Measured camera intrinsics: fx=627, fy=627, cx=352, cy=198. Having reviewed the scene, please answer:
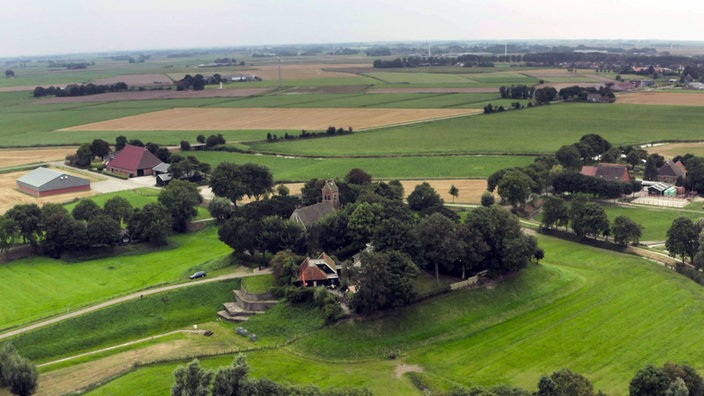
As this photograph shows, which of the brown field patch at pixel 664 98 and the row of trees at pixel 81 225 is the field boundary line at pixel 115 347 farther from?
the brown field patch at pixel 664 98

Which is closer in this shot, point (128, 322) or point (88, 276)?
point (128, 322)

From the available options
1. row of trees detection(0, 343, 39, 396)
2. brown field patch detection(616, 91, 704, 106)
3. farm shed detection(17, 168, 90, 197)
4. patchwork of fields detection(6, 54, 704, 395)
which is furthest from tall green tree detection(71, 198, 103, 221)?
brown field patch detection(616, 91, 704, 106)

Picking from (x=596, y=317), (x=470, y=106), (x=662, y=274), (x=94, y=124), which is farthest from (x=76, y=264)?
(x=470, y=106)

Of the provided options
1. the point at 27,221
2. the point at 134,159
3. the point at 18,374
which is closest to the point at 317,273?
the point at 18,374

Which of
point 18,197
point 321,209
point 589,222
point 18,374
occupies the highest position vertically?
point 321,209

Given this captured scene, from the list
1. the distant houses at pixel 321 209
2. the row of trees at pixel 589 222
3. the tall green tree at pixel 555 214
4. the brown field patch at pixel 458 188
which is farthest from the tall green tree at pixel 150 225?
the row of trees at pixel 589 222

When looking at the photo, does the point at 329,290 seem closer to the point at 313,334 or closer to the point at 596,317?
the point at 313,334

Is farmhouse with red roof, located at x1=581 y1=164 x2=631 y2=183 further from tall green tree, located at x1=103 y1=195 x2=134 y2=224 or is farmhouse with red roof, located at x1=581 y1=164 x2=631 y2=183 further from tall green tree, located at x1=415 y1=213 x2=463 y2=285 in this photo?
tall green tree, located at x1=103 y1=195 x2=134 y2=224

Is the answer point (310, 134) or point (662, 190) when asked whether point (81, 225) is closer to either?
point (310, 134)
